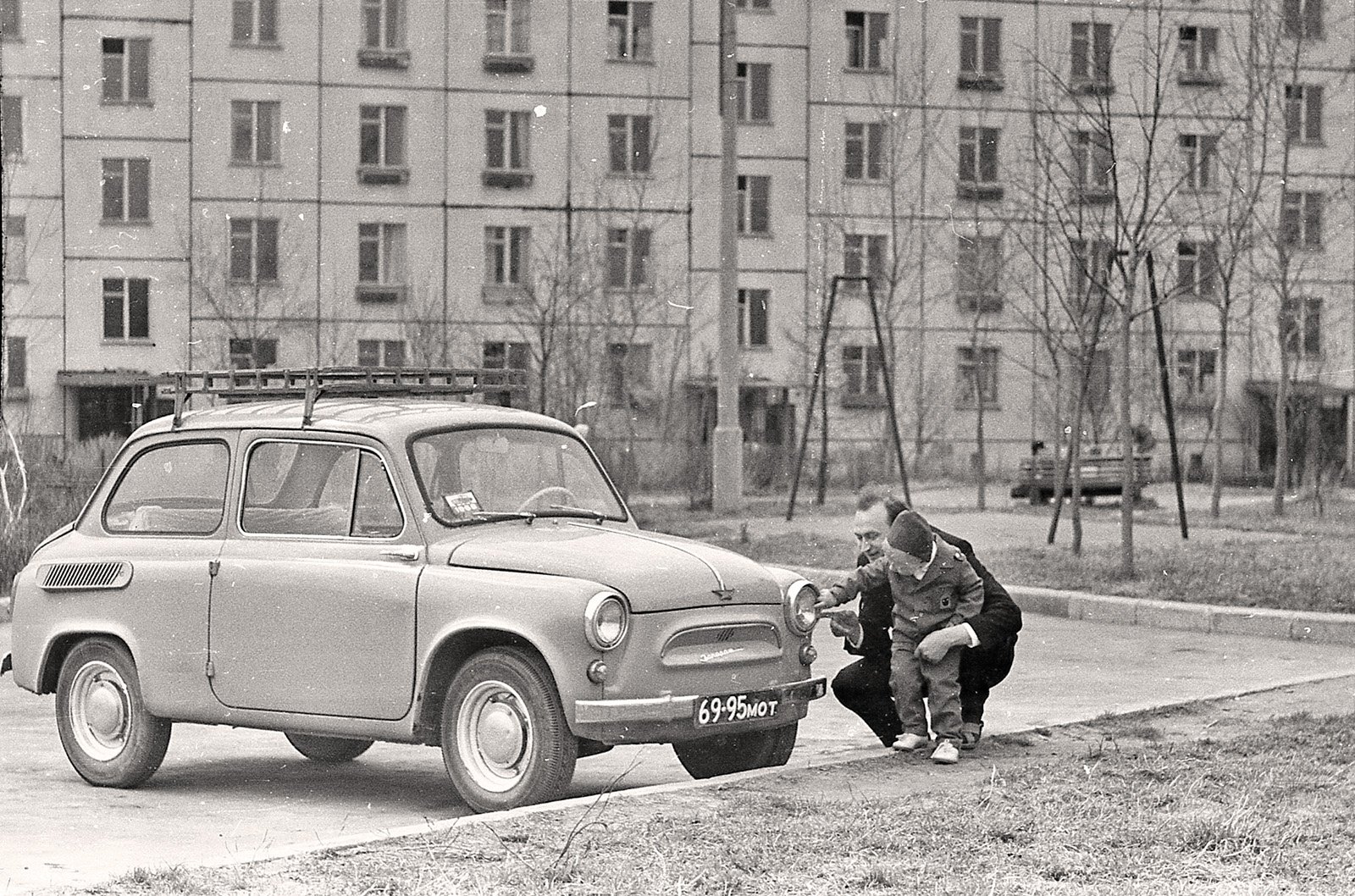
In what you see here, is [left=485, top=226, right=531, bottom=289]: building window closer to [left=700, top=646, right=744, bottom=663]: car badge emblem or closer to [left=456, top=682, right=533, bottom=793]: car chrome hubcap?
[left=700, top=646, right=744, bottom=663]: car badge emblem

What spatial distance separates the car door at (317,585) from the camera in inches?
353

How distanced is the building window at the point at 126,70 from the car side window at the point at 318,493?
44930 mm

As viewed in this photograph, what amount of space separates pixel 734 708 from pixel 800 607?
0.68 metres

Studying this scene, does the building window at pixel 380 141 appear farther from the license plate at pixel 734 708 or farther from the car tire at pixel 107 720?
the license plate at pixel 734 708

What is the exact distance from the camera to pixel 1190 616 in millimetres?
16984

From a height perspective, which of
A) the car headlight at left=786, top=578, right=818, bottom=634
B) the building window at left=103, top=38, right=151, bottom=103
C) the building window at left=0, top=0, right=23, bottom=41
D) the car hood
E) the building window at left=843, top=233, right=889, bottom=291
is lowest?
the car headlight at left=786, top=578, right=818, bottom=634

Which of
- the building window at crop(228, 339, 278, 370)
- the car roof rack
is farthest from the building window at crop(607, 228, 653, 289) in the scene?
the car roof rack

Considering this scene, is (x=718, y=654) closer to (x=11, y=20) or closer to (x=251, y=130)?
(x=251, y=130)

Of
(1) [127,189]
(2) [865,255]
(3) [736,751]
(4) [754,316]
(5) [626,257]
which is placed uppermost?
(1) [127,189]

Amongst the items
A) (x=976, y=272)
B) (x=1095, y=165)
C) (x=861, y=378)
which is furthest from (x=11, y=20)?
(x=1095, y=165)

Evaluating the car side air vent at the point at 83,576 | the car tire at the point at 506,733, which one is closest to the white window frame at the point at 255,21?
the car side air vent at the point at 83,576

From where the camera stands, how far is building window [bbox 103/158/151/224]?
52688 millimetres

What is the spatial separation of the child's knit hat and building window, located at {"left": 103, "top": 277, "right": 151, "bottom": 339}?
45.8 metres

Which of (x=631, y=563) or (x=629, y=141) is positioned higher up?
(x=629, y=141)
